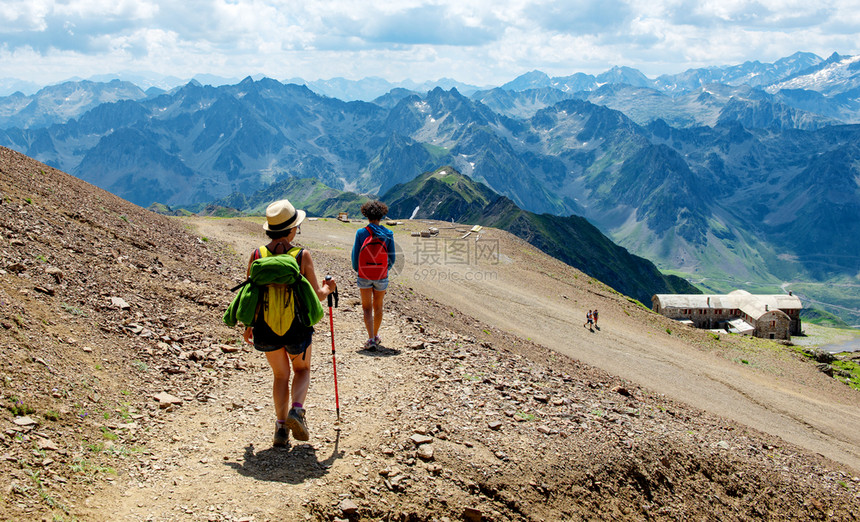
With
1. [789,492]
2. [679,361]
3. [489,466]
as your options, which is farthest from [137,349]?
[679,361]

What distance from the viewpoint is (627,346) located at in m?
29.7

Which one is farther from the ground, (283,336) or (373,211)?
(373,211)

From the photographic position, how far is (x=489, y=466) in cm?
906

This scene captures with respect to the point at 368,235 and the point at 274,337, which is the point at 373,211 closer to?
the point at 368,235

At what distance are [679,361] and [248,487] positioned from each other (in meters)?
27.2

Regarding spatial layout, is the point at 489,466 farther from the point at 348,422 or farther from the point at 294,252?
the point at 294,252

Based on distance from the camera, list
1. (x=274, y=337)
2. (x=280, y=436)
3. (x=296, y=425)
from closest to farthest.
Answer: (x=274, y=337)
(x=296, y=425)
(x=280, y=436)

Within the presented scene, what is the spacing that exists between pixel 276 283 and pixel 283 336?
0.86 m

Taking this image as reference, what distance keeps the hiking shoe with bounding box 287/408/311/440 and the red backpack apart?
18.1ft

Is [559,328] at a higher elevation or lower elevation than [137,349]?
lower

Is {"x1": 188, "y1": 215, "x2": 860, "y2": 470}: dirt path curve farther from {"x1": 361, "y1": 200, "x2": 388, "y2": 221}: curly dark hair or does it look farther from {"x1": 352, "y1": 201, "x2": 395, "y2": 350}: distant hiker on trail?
{"x1": 361, "y1": 200, "x2": 388, "y2": 221}: curly dark hair

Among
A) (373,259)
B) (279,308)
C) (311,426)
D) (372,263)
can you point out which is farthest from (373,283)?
(279,308)

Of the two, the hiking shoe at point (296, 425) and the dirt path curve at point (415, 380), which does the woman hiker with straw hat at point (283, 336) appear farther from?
the dirt path curve at point (415, 380)

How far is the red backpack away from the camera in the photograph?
13414 mm
